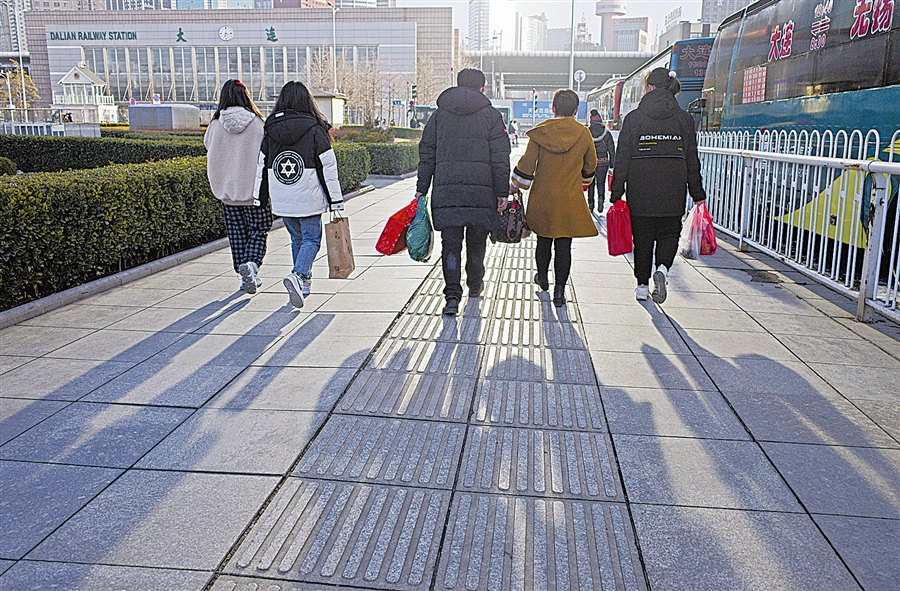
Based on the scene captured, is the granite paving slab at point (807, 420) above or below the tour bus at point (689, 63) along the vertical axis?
below

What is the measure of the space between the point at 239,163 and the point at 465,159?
6.54 ft

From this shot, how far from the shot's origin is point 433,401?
4273 mm

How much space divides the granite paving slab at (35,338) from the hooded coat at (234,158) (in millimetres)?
1683

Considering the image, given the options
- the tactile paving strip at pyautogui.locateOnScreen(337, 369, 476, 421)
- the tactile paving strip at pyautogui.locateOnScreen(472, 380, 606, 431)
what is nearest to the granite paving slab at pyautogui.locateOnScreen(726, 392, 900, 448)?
the tactile paving strip at pyautogui.locateOnScreen(472, 380, 606, 431)

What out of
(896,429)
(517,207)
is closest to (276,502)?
(896,429)

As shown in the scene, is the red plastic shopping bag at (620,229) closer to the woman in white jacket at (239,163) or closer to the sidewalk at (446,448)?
the sidewalk at (446,448)

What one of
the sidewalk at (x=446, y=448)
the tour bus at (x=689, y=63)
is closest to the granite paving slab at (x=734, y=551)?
the sidewalk at (x=446, y=448)

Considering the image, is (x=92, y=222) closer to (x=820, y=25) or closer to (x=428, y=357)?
(x=428, y=357)

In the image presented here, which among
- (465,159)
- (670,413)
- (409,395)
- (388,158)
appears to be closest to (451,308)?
(465,159)

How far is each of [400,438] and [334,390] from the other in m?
0.78

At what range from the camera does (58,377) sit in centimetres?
464

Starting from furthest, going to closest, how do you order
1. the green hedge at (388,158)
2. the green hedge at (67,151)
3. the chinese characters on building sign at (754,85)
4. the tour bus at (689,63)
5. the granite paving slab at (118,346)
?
the green hedge at (388,158)
the tour bus at (689,63)
the green hedge at (67,151)
the chinese characters on building sign at (754,85)
the granite paving slab at (118,346)

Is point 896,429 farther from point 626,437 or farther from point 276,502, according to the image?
point 276,502

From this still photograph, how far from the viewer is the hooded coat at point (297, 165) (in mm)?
6285
